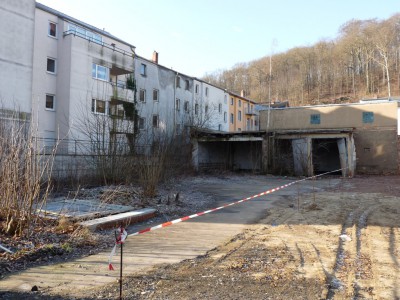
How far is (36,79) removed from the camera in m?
25.6

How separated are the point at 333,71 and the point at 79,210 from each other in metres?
76.0

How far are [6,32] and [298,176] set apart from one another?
75.7 ft

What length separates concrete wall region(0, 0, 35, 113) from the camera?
2230cm

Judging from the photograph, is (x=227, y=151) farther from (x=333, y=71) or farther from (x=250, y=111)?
(x=333, y=71)

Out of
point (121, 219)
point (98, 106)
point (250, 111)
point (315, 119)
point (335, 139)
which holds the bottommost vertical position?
point (121, 219)

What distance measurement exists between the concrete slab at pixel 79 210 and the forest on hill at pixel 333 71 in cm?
5990

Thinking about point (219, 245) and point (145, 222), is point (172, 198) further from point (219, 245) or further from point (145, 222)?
point (219, 245)

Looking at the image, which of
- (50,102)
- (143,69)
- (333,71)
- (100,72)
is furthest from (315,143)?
(333,71)

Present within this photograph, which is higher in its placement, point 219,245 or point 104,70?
point 104,70

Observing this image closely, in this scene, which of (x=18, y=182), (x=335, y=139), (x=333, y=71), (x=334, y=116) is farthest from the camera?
(x=333, y=71)

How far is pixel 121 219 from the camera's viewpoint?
9227mm

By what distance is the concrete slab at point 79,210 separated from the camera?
29.3ft

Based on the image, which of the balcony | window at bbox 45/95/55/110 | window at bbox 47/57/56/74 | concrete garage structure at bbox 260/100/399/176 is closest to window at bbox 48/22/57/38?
window at bbox 47/57/56/74

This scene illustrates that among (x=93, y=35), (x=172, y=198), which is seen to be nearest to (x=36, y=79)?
(x=93, y=35)
